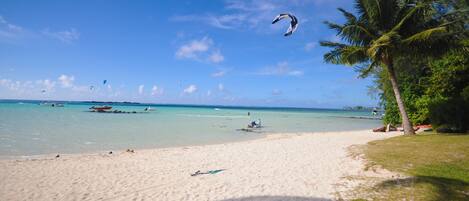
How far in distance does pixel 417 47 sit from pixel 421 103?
22.5 ft

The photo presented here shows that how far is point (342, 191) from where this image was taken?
6.65 m

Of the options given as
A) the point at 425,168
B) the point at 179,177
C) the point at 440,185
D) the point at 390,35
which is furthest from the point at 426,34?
the point at 179,177

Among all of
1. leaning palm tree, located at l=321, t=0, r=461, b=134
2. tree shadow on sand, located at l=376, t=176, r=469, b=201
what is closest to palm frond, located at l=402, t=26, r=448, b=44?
leaning palm tree, located at l=321, t=0, r=461, b=134

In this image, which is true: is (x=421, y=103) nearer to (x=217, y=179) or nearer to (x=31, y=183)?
(x=217, y=179)

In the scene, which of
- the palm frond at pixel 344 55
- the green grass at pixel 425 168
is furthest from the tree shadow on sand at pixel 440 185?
the palm frond at pixel 344 55

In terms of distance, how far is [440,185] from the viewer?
22.1ft

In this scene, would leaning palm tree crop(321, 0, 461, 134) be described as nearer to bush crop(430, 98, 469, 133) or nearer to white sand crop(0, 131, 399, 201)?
bush crop(430, 98, 469, 133)

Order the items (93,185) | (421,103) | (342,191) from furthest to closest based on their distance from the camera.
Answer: (421,103)
(93,185)
(342,191)

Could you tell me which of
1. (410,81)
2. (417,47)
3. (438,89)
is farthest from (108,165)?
(410,81)

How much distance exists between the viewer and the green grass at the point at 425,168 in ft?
20.5

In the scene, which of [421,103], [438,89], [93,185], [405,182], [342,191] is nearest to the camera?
[342,191]

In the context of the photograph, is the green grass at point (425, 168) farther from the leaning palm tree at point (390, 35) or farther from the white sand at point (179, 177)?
the leaning palm tree at point (390, 35)

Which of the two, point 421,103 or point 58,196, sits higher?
point 421,103

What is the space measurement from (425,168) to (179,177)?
22.4ft
